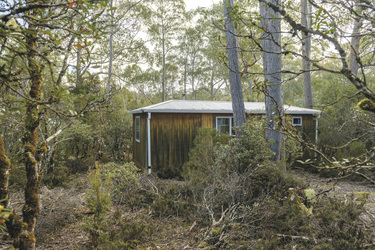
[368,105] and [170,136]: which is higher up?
[368,105]

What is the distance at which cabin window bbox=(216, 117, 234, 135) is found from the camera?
10078mm

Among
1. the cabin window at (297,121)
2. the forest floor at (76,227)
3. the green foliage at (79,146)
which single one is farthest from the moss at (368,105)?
the cabin window at (297,121)

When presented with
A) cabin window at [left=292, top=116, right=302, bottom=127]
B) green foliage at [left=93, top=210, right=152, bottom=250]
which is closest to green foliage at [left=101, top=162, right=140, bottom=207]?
green foliage at [left=93, top=210, right=152, bottom=250]

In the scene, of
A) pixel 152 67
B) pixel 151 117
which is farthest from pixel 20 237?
pixel 152 67

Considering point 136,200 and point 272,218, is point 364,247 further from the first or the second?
point 136,200

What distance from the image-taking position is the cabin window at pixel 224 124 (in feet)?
33.1

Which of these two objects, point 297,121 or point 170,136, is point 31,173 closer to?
point 170,136

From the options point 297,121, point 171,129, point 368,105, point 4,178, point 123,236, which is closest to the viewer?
point 368,105

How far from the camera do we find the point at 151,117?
29.3ft

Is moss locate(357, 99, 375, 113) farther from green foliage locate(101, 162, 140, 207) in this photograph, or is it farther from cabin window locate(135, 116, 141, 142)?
cabin window locate(135, 116, 141, 142)

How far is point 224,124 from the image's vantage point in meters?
10.2

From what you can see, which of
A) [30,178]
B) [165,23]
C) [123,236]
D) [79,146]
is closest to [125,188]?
[123,236]

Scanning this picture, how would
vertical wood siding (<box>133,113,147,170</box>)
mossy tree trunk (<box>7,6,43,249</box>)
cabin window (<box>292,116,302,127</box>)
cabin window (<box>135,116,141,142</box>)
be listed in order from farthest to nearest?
1. cabin window (<box>292,116,302,127</box>)
2. cabin window (<box>135,116,141,142</box>)
3. vertical wood siding (<box>133,113,147,170</box>)
4. mossy tree trunk (<box>7,6,43,249</box>)

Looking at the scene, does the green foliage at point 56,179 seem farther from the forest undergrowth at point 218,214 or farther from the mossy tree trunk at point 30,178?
the mossy tree trunk at point 30,178
